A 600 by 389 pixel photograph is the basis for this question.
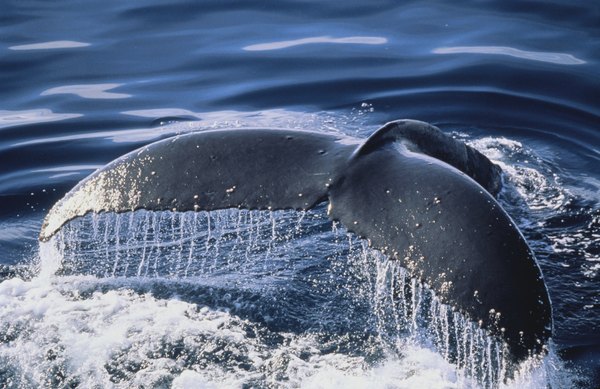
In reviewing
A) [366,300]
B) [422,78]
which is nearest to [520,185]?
[366,300]

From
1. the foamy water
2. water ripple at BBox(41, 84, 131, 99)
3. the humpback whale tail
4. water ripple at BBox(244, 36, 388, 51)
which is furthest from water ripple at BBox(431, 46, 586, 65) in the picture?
the humpback whale tail

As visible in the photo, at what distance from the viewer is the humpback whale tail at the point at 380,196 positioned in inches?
138

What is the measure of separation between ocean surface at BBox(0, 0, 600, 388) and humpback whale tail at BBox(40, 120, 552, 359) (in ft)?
0.61

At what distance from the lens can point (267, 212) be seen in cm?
674

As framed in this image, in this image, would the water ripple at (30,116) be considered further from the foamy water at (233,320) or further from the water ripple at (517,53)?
the water ripple at (517,53)

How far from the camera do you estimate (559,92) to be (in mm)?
9688

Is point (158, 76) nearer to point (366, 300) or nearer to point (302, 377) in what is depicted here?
point (366, 300)

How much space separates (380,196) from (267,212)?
2.80 meters

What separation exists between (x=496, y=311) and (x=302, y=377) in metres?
1.49

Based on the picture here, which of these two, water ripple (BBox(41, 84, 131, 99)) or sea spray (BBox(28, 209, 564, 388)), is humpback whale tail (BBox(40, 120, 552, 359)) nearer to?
sea spray (BBox(28, 209, 564, 388))

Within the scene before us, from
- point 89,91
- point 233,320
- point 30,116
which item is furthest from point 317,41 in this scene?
point 233,320

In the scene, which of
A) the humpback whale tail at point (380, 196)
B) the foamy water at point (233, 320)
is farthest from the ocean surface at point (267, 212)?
the humpback whale tail at point (380, 196)

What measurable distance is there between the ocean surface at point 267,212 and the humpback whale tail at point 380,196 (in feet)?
0.61

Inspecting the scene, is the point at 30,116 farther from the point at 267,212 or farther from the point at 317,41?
the point at 267,212
